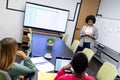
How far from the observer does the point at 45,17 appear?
5926 millimetres

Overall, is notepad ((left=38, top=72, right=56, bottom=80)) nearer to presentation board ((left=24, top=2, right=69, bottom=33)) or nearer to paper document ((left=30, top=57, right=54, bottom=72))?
paper document ((left=30, top=57, right=54, bottom=72))

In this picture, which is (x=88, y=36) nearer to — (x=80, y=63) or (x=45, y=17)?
(x=45, y=17)

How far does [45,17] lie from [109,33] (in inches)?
89.2

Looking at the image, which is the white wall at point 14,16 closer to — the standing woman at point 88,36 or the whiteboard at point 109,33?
the whiteboard at point 109,33

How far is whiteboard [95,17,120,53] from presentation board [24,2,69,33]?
1.31 metres

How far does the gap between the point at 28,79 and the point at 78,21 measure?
466 centimetres

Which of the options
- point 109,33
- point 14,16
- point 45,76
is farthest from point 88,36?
point 14,16

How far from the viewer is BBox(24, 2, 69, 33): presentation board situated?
569 centimetres

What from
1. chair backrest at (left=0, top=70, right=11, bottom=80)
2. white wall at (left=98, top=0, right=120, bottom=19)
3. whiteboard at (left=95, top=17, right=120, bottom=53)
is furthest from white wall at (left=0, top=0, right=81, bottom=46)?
chair backrest at (left=0, top=70, right=11, bottom=80)

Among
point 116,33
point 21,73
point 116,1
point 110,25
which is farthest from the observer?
point 116,1

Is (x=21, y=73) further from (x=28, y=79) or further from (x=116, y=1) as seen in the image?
(x=116, y=1)

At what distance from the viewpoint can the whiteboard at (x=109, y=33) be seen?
4626 millimetres

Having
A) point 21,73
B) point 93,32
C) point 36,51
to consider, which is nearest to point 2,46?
point 21,73

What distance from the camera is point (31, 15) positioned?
5723mm
